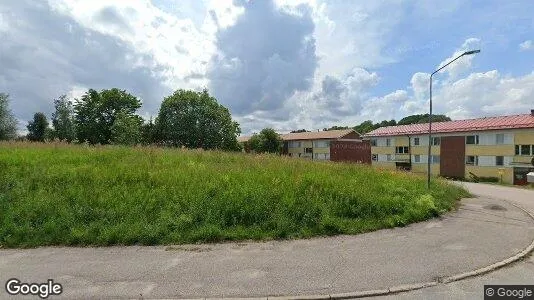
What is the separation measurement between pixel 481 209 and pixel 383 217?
20.8 ft

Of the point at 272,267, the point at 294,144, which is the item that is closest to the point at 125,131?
the point at 294,144

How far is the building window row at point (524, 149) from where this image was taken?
3642 cm

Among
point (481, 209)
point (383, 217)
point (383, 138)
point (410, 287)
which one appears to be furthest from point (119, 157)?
point (383, 138)

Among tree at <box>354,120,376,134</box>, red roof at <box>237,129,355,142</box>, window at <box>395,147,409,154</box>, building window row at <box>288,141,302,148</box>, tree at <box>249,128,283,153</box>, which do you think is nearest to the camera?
window at <box>395,147,409,154</box>

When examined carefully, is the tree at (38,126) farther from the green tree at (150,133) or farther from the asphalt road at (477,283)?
the asphalt road at (477,283)

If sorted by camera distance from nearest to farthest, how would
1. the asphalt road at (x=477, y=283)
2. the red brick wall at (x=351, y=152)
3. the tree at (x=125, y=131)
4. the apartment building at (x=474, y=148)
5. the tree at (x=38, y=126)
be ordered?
1. the asphalt road at (x=477, y=283)
2. the apartment building at (x=474, y=148)
3. the tree at (x=125, y=131)
4. the red brick wall at (x=351, y=152)
5. the tree at (x=38, y=126)

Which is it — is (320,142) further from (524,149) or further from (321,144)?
(524,149)

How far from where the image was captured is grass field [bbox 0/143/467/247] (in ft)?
25.4

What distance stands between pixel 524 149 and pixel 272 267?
136 ft

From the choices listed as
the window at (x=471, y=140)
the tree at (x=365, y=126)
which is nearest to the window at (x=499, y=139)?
the window at (x=471, y=140)

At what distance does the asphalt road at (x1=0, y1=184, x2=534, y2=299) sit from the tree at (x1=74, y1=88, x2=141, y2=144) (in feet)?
185

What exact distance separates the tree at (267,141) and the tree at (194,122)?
623 inches

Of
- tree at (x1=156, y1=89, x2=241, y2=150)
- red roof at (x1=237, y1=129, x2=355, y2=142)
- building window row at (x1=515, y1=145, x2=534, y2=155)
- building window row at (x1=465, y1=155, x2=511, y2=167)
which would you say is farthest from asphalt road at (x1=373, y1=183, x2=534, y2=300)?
red roof at (x1=237, y1=129, x2=355, y2=142)

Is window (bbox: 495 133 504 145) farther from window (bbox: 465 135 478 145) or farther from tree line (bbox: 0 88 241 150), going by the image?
tree line (bbox: 0 88 241 150)
